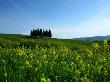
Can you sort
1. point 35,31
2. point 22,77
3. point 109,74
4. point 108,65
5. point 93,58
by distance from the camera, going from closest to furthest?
point 22,77
point 109,74
point 108,65
point 93,58
point 35,31

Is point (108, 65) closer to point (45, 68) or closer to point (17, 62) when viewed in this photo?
point (45, 68)

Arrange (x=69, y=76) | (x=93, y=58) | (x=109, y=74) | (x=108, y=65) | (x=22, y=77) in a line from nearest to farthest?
(x=22, y=77) → (x=69, y=76) → (x=109, y=74) → (x=108, y=65) → (x=93, y=58)

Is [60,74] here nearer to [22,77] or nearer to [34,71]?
[34,71]

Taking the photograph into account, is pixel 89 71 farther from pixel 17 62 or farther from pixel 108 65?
pixel 17 62

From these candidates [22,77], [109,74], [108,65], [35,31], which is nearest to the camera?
[22,77]

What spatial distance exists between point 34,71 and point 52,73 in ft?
1.83

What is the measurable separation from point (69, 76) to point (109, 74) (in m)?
1.50

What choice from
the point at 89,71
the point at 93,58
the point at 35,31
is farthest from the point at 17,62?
the point at 35,31

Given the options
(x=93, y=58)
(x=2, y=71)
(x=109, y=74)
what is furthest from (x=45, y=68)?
(x=93, y=58)

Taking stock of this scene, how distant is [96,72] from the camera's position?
10156mm

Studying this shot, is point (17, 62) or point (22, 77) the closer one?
Result: point (22, 77)

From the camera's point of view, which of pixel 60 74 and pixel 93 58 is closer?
pixel 60 74

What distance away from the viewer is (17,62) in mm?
11672

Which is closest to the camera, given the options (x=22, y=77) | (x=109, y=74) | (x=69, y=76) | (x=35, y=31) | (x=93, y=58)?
(x=22, y=77)
